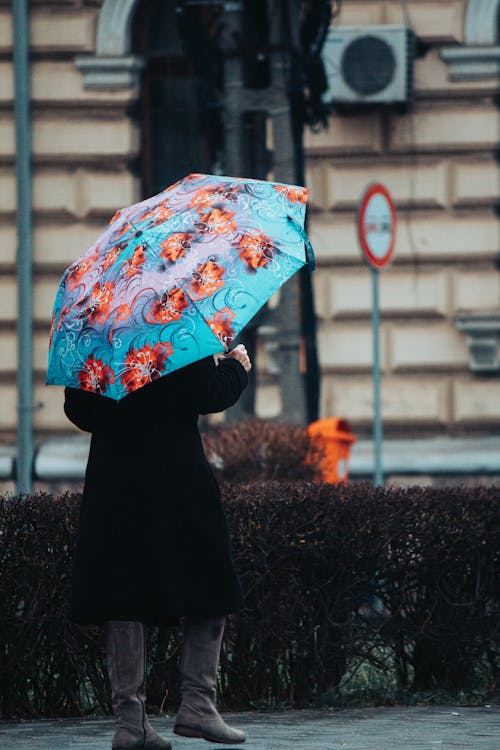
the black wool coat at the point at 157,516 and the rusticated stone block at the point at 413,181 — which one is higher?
the rusticated stone block at the point at 413,181

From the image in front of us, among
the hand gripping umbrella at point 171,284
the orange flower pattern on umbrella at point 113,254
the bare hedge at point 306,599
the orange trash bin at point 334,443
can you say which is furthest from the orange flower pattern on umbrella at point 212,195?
the orange trash bin at point 334,443

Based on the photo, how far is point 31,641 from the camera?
20.0ft

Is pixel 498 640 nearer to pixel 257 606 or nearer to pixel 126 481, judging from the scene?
pixel 257 606

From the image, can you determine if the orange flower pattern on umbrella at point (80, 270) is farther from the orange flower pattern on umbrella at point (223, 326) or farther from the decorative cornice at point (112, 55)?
the decorative cornice at point (112, 55)

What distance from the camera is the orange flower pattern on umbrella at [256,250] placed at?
5.18 meters

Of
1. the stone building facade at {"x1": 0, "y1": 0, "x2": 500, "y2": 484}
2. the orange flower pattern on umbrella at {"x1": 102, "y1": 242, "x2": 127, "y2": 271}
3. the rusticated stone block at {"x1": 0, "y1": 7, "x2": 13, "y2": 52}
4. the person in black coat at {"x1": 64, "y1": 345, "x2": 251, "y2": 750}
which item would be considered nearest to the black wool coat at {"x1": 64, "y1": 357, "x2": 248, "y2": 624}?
the person in black coat at {"x1": 64, "y1": 345, "x2": 251, "y2": 750}

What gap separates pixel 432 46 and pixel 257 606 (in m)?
8.45

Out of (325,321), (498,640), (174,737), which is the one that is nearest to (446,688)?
(498,640)

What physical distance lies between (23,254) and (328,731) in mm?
7554

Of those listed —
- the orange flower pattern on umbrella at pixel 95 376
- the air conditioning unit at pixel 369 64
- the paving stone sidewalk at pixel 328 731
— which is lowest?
the paving stone sidewalk at pixel 328 731

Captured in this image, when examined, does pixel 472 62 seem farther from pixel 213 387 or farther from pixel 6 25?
pixel 213 387

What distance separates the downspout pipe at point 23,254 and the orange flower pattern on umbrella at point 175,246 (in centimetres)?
745

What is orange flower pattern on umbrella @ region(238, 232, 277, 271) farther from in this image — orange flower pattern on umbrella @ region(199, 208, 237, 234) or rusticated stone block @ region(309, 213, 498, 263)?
rusticated stone block @ region(309, 213, 498, 263)

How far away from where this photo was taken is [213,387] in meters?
5.23
